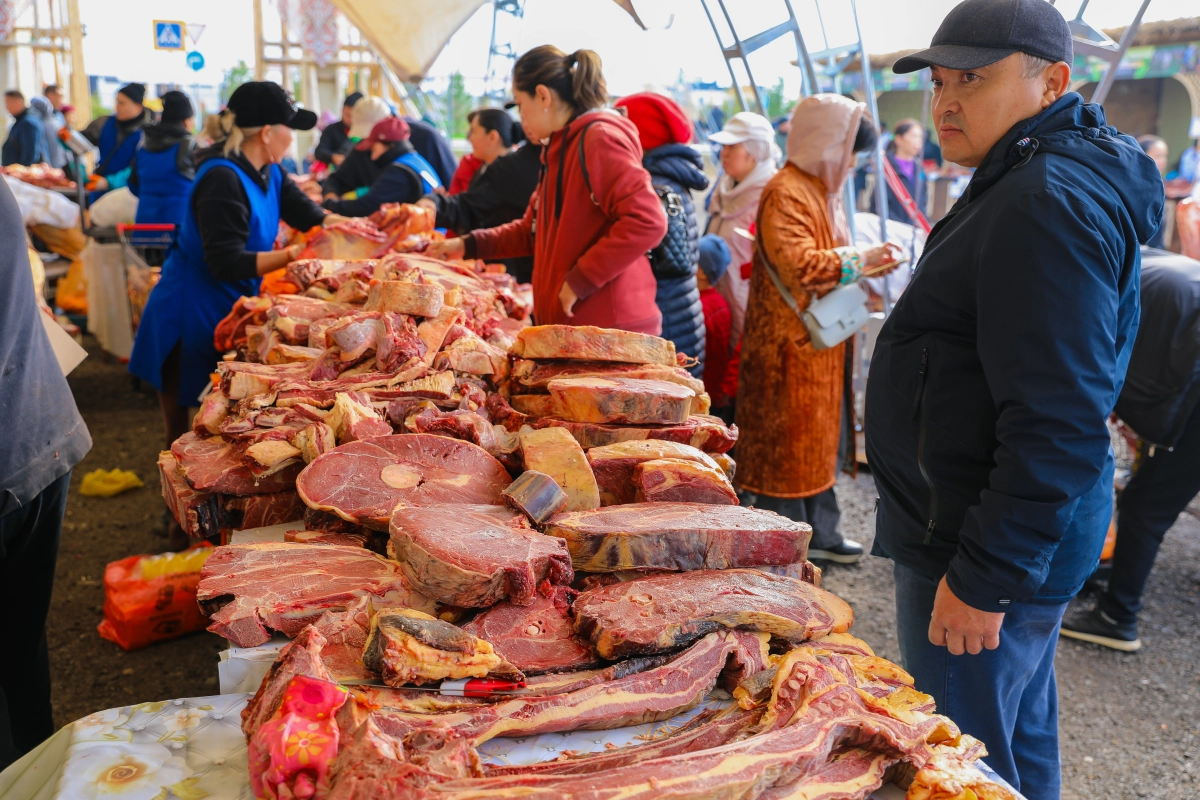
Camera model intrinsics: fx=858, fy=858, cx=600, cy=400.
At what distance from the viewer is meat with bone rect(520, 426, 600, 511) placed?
180cm

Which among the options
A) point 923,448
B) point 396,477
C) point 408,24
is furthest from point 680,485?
point 408,24

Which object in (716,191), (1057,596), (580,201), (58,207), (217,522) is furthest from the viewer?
(58,207)

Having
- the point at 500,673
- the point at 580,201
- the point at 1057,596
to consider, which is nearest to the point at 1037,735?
the point at 1057,596

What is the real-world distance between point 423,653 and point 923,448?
3.54 feet

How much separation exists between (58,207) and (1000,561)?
10617 millimetres

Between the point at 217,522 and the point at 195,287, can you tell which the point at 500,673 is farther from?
the point at 195,287

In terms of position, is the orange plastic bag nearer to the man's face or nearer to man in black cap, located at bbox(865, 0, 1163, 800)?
man in black cap, located at bbox(865, 0, 1163, 800)

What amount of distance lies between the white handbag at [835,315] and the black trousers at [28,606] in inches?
112

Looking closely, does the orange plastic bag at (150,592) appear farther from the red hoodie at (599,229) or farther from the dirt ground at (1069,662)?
the red hoodie at (599,229)

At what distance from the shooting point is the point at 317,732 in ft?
3.80

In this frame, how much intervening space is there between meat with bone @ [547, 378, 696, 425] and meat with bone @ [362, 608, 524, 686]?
84 centimetres

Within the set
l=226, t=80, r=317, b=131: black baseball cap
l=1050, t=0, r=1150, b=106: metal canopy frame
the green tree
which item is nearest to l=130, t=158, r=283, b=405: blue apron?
l=226, t=80, r=317, b=131: black baseball cap

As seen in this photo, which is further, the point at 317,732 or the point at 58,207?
the point at 58,207

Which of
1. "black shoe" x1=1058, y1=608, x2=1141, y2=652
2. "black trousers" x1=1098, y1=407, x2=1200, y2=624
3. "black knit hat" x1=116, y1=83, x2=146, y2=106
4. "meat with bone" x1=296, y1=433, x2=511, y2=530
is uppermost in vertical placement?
"black knit hat" x1=116, y1=83, x2=146, y2=106
